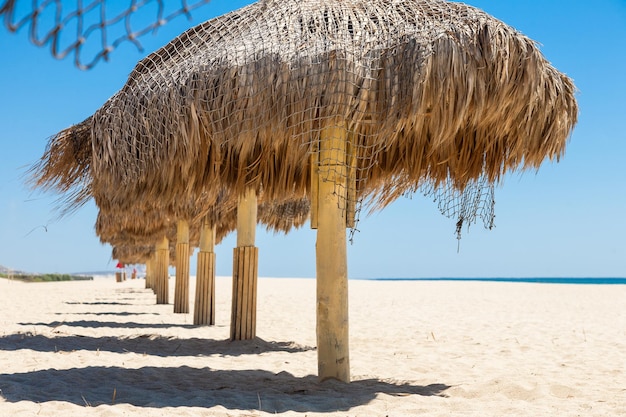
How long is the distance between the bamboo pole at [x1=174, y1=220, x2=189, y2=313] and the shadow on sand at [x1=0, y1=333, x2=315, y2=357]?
3355mm

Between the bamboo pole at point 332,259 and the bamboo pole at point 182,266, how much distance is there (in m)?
6.87

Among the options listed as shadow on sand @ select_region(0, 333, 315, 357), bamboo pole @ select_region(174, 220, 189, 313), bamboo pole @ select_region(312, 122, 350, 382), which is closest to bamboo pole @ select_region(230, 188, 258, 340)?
shadow on sand @ select_region(0, 333, 315, 357)

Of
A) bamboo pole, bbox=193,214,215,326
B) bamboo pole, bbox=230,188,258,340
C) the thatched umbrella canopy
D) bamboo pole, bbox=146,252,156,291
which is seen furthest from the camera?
bamboo pole, bbox=146,252,156,291

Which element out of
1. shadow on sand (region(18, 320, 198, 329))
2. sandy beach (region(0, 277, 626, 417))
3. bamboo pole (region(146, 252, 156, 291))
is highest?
bamboo pole (region(146, 252, 156, 291))

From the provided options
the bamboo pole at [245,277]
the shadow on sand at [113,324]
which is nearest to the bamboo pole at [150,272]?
the shadow on sand at [113,324]

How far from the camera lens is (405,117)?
398 centimetres

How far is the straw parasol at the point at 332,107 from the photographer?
3998mm

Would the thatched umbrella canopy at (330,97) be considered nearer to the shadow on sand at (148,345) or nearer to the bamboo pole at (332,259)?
the bamboo pole at (332,259)

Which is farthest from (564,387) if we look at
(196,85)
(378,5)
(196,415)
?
(196,85)

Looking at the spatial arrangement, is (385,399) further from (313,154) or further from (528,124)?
(528,124)

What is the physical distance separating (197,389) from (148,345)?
2849mm

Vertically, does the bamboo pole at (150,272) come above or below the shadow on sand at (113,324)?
above

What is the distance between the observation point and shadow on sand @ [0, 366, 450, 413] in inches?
152

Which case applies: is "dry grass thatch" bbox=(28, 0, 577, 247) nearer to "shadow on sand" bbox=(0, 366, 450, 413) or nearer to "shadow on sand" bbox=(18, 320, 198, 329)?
"shadow on sand" bbox=(0, 366, 450, 413)
